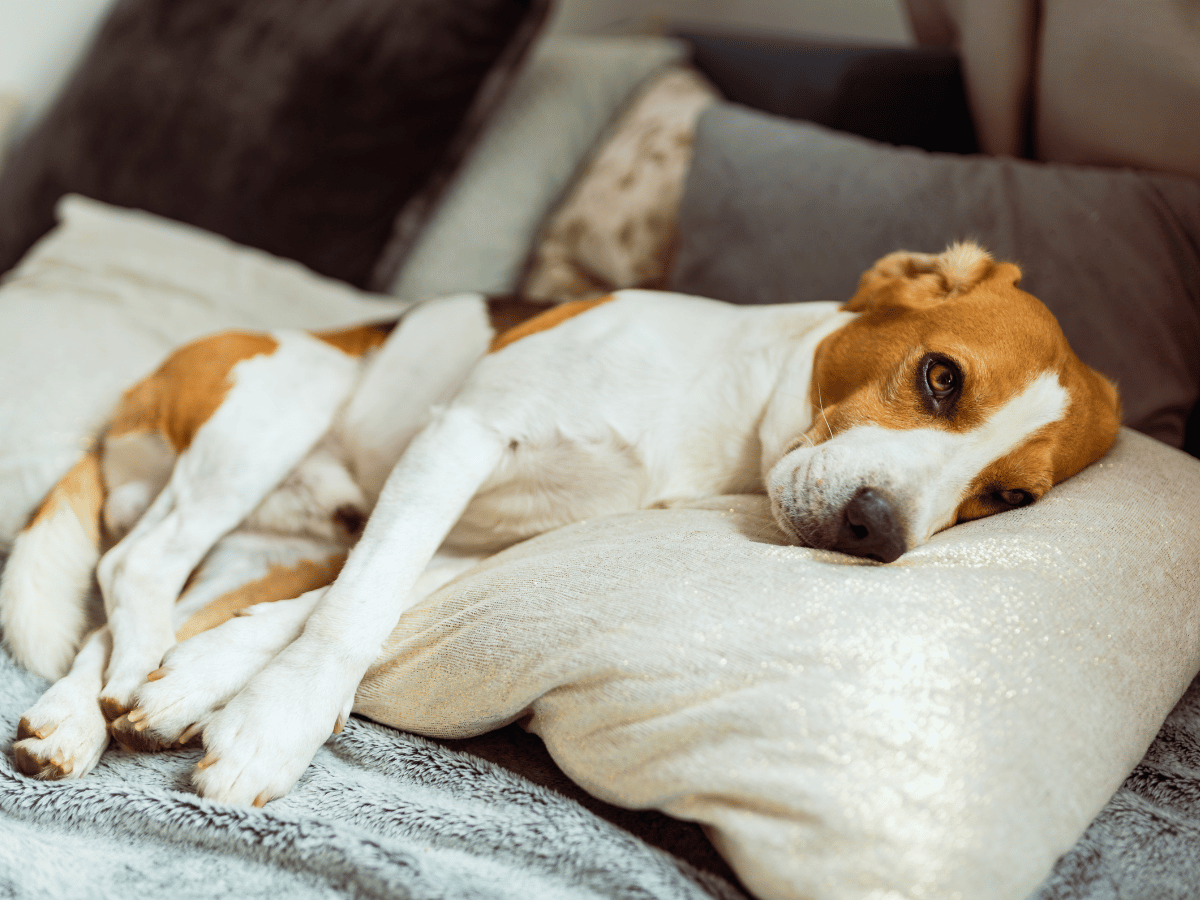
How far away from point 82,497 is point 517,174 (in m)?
1.63

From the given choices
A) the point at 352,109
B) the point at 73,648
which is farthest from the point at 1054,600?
the point at 352,109

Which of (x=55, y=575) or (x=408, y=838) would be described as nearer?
(x=408, y=838)

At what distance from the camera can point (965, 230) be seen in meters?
1.73

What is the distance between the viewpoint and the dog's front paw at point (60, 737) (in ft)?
3.63

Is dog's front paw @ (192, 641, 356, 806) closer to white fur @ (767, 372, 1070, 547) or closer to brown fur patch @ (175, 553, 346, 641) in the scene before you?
brown fur patch @ (175, 553, 346, 641)

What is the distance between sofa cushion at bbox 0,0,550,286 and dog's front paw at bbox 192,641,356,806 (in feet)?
5.70

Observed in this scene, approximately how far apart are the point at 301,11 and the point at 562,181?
A: 916 millimetres

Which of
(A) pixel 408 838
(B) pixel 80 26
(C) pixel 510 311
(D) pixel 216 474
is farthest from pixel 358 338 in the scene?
(B) pixel 80 26

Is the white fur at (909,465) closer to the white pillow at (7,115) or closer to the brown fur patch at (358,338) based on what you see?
the brown fur patch at (358,338)

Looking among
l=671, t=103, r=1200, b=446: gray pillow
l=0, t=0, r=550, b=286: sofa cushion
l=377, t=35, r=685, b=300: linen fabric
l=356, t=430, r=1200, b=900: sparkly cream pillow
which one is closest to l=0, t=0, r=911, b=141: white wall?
l=0, t=0, r=550, b=286: sofa cushion

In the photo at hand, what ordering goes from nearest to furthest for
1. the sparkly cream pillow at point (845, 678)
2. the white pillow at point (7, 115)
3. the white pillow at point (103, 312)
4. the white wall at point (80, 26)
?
the sparkly cream pillow at point (845, 678)
the white pillow at point (103, 312)
the white pillow at point (7, 115)
the white wall at point (80, 26)

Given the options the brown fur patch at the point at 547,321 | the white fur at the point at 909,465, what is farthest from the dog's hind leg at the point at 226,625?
the white fur at the point at 909,465

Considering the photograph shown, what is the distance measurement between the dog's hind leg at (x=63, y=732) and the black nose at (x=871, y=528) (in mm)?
1088

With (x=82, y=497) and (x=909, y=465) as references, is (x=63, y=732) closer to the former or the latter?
(x=82, y=497)
